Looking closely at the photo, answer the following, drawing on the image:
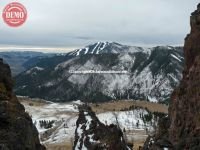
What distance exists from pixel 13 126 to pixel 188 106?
4158cm

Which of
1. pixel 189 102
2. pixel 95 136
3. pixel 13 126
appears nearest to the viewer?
pixel 13 126

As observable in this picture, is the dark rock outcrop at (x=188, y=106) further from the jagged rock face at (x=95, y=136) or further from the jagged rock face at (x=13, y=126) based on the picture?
the jagged rock face at (x=13, y=126)

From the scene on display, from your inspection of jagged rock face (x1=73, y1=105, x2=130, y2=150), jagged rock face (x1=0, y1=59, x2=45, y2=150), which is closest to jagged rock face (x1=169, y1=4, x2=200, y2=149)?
jagged rock face (x1=73, y1=105, x2=130, y2=150)

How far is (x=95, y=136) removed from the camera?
11744 cm

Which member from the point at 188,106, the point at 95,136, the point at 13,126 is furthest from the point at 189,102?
the point at 95,136

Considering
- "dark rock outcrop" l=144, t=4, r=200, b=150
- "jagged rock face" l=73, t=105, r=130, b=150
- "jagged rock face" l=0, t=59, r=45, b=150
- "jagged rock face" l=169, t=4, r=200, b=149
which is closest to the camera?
"jagged rock face" l=0, t=59, r=45, b=150

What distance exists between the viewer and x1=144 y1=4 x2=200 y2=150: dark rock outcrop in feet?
229

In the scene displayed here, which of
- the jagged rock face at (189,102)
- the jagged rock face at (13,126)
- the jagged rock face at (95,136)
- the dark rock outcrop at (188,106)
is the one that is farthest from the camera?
the jagged rock face at (95,136)

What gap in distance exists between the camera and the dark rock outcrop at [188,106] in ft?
229

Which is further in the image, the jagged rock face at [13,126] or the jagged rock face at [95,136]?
the jagged rock face at [95,136]

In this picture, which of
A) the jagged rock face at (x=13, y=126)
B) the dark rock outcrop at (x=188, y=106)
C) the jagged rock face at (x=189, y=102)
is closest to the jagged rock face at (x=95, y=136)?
the dark rock outcrop at (x=188, y=106)

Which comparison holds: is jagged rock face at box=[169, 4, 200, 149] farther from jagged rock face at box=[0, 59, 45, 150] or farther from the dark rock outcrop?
jagged rock face at box=[0, 59, 45, 150]

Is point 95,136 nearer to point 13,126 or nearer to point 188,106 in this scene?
point 188,106

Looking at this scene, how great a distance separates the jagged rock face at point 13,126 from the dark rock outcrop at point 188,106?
23.7 m
